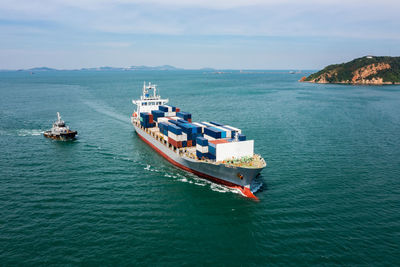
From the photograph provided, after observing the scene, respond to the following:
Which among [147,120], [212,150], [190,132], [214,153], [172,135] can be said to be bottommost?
[214,153]

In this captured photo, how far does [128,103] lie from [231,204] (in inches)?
3688

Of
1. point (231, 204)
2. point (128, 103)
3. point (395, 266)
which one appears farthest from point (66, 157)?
point (128, 103)

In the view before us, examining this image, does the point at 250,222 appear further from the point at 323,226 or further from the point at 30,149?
the point at 30,149

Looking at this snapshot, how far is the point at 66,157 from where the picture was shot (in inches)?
2106

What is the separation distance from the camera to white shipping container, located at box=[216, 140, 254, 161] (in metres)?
41.3

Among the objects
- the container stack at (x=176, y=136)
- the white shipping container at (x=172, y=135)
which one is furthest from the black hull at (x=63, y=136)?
the container stack at (x=176, y=136)

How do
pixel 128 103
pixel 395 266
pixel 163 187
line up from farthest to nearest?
pixel 128 103
pixel 163 187
pixel 395 266

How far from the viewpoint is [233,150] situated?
138ft

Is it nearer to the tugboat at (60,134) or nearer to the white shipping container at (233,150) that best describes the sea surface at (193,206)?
the tugboat at (60,134)

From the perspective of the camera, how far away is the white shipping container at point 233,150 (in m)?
41.3

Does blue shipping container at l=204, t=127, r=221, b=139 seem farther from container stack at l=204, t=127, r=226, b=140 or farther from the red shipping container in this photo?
the red shipping container

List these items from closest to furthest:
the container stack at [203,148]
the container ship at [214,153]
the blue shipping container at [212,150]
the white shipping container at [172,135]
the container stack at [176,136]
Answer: the container ship at [214,153]
the blue shipping container at [212,150]
the container stack at [203,148]
the container stack at [176,136]
the white shipping container at [172,135]

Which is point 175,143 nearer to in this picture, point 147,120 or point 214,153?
point 214,153

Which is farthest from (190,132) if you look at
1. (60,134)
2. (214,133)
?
(60,134)
